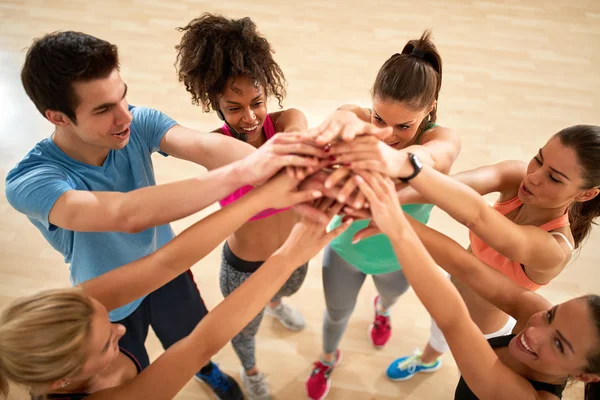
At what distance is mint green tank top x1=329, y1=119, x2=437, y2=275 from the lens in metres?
1.68

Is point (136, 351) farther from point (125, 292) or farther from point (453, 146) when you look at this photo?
point (453, 146)

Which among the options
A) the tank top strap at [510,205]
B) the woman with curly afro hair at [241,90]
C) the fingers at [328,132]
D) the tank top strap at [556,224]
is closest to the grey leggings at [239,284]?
the woman with curly afro hair at [241,90]

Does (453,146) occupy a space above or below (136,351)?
above

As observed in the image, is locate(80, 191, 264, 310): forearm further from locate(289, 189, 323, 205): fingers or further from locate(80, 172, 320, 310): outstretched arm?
locate(289, 189, 323, 205): fingers

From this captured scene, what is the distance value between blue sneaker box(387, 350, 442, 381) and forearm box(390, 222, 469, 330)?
1.25 m

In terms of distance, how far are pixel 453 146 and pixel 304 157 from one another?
1.91ft

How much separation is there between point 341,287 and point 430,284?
0.79 meters

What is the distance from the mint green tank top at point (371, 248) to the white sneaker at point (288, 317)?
31.0 inches

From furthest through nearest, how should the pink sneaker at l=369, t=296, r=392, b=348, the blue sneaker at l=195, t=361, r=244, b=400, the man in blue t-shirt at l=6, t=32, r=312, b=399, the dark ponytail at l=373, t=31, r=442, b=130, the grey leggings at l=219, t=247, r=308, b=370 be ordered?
the pink sneaker at l=369, t=296, r=392, b=348
the blue sneaker at l=195, t=361, r=244, b=400
the grey leggings at l=219, t=247, r=308, b=370
the dark ponytail at l=373, t=31, r=442, b=130
the man in blue t-shirt at l=6, t=32, r=312, b=399

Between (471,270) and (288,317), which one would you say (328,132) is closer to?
(471,270)

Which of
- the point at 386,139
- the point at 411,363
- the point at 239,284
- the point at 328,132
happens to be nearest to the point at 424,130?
the point at 386,139

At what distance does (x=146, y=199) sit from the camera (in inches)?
51.2

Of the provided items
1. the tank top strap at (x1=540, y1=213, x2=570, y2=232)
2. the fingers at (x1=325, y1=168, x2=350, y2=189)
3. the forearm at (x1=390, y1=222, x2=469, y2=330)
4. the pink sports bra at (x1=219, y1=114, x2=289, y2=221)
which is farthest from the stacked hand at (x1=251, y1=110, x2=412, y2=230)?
the tank top strap at (x1=540, y1=213, x2=570, y2=232)

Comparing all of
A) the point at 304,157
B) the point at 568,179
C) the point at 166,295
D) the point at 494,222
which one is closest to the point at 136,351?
the point at 166,295
